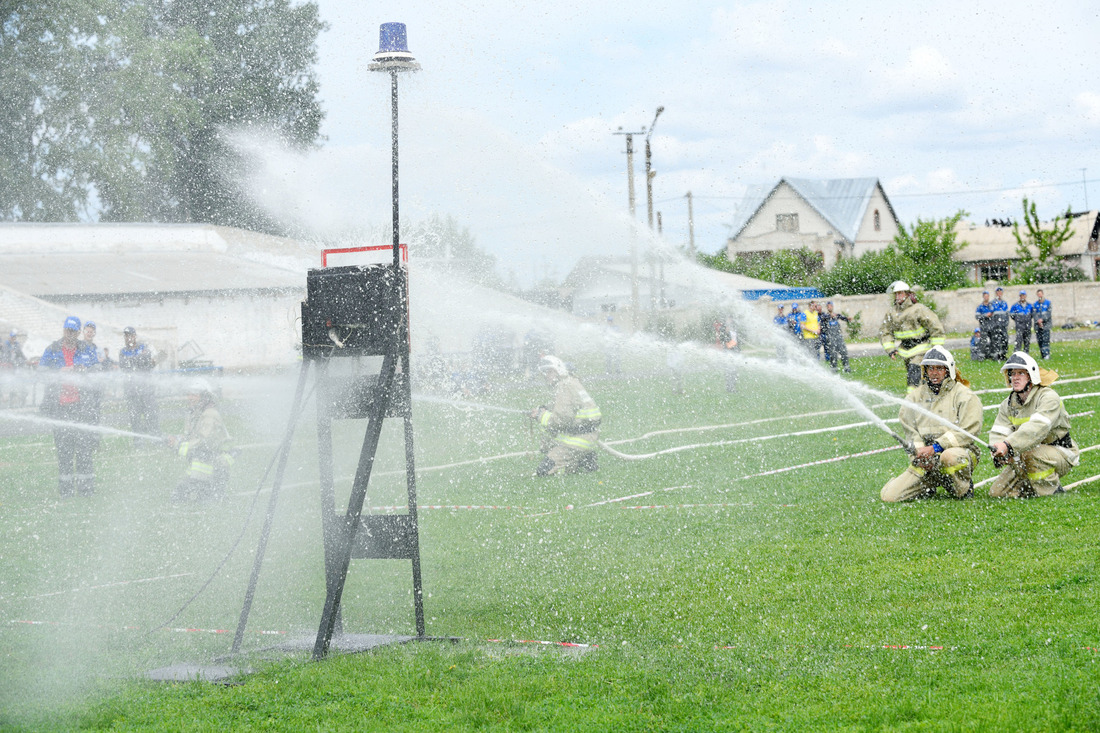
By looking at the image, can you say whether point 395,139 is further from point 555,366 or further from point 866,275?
point 866,275

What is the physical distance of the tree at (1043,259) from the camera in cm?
5200

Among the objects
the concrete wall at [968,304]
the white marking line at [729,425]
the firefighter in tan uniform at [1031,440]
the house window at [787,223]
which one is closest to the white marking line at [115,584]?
the firefighter in tan uniform at [1031,440]

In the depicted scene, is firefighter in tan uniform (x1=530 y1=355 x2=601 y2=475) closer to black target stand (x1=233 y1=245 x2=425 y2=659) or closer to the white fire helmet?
the white fire helmet

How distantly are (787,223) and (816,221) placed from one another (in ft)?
5.75

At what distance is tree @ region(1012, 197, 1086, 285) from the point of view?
52.0 metres

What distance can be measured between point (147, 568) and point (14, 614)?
60.1 inches

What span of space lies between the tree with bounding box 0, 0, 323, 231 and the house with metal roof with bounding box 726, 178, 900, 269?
94.9 ft

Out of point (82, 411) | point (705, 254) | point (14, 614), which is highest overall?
point (705, 254)

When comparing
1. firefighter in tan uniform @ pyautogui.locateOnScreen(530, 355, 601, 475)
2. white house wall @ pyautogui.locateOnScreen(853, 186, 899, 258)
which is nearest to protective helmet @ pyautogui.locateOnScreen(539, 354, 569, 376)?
firefighter in tan uniform @ pyautogui.locateOnScreen(530, 355, 601, 475)

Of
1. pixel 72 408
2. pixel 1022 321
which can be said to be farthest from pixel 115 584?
pixel 1022 321

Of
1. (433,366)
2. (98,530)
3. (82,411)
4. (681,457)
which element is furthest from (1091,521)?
(433,366)

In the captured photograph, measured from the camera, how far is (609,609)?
272 inches

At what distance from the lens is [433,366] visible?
3064 cm

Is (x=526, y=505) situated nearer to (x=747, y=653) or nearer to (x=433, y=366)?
(x=747, y=653)
